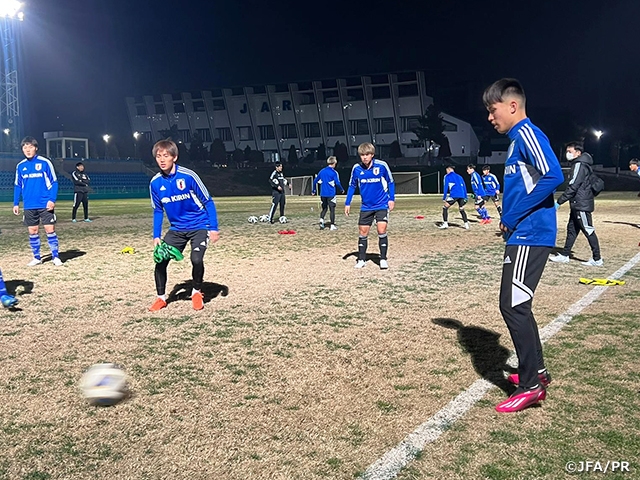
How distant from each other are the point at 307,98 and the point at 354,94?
27.8ft

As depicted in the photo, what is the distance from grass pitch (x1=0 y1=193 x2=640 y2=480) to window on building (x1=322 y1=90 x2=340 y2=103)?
286ft

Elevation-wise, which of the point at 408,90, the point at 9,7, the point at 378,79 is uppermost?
the point at 378,79

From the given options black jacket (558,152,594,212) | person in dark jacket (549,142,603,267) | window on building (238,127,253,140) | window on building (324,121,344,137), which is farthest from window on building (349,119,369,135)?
black jacket (558,152,594,212)

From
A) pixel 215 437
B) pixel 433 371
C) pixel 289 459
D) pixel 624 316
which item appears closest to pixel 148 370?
pixel 215 437

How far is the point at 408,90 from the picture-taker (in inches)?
3583

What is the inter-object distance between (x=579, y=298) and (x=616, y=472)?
5.21m

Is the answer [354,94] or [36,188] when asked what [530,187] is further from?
[354,94]

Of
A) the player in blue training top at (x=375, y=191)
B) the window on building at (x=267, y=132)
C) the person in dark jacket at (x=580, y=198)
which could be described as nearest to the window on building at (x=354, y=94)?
the window on building at (x=267, y=132)

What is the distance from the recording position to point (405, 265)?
11328 mm

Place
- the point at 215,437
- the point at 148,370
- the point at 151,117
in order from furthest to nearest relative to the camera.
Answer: the point at 151,117 → the point at 148,370 → the point at 215,437

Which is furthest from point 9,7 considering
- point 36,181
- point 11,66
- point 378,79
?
point 378,79

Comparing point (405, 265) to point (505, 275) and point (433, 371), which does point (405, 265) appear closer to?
point (433, 371)

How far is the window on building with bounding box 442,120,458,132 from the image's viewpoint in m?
93.1

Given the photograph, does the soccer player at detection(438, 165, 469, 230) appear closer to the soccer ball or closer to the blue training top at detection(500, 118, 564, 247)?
the blue training top at detection(500, 118, 564, 247)
